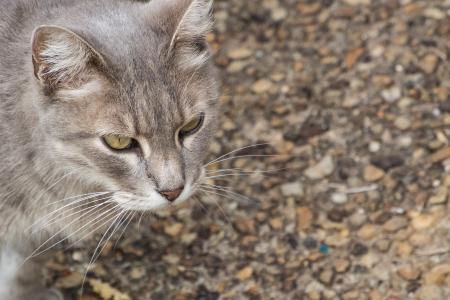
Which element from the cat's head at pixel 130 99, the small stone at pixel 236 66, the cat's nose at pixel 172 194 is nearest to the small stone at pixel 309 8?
the small stone at pixel 236 66

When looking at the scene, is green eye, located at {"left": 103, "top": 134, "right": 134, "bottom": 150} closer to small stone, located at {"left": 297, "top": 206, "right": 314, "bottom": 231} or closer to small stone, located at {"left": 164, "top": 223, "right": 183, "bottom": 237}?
small stone, located at {"left": 164, "top": 223, "right": 183, "bottom": 237}

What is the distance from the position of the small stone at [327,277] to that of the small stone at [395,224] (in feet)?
0.95

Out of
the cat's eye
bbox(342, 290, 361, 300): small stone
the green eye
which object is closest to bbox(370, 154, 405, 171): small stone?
bbox(342, 290, 361, 300): small stone

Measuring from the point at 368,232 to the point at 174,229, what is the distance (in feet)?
2.59

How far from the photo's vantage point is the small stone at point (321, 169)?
3284 millimetres

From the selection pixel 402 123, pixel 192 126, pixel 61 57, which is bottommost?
pixel 402 123

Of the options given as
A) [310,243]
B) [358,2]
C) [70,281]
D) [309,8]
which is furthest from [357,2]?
[70,281]

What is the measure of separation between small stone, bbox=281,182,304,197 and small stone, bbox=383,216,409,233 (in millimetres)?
389

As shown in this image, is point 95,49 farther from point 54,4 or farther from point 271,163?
point 271,163

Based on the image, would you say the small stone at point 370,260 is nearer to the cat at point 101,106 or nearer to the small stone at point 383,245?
the small stone at point 383,245

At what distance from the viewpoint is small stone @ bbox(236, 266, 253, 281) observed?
9.80 ft

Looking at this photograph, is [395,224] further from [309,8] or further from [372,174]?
[309,8]

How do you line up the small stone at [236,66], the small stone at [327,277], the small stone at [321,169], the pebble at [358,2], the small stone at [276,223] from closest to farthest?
1. the small stone at [327,277]
2. the small stone at [276,223]
3. the small stone at [321,169]
4. the small stone at [236,66]
5. the pebble at [358,2]

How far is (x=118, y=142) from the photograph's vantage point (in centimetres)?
225
